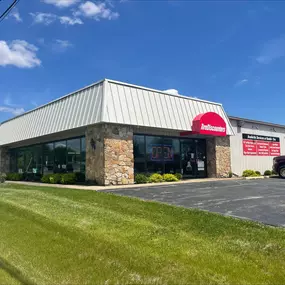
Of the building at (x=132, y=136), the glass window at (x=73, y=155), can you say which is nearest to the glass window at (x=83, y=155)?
the building at (x=132, y=136)

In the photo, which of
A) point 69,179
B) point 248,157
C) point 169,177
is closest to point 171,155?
point 169,177

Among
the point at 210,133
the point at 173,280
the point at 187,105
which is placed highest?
the point at 187,105

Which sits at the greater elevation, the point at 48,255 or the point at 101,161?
the point at 101,161

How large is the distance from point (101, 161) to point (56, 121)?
520 centimetres

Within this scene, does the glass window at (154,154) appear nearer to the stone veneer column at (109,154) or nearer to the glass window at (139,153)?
the glass window at (139,153)

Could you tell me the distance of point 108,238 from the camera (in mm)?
6043

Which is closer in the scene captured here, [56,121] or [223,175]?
[56,121]

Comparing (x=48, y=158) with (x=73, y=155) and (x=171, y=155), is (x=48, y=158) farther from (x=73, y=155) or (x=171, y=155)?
(x=171, y=155)

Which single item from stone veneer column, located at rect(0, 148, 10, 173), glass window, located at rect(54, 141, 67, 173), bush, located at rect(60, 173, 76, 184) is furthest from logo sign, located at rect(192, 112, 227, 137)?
stone veneer column, located at rect(0, 148, 10, 173)

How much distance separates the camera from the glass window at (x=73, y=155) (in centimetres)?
1841

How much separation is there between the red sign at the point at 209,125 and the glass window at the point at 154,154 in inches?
70.3

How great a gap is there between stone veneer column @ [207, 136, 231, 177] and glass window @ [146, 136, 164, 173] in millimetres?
4010

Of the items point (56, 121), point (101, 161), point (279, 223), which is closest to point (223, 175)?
point (101, 161)

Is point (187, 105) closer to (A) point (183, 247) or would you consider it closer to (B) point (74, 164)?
(B) point (74, 164)
